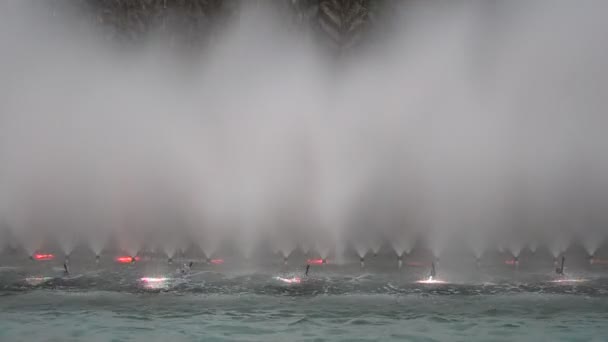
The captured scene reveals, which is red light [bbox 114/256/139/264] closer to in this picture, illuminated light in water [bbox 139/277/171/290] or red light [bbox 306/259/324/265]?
illuminated light in water [bbox 139/277/171/290]

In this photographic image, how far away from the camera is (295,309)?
34.0 feet

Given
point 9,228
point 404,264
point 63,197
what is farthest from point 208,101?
point 404,264

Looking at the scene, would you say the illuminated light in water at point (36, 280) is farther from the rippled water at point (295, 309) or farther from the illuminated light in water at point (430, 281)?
the illuminated light in water at point (430, 281)

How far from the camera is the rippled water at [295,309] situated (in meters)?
9.11

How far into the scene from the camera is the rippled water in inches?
359

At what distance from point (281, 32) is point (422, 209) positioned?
30.3ft

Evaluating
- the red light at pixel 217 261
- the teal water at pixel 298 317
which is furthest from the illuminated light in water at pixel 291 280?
the red light at pixel 217 261

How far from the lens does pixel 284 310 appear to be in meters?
10.3

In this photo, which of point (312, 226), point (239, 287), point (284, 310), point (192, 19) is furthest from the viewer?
point (192, 19)

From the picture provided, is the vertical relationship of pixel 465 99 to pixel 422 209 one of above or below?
above

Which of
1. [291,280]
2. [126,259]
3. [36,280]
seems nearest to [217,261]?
[126,259]

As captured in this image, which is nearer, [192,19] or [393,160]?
[393,160]

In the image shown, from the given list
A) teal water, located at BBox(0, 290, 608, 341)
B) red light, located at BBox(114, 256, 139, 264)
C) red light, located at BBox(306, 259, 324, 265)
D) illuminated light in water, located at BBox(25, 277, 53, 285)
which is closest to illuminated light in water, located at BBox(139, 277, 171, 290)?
teal water, located at BBox(0, 290, 608, 341)

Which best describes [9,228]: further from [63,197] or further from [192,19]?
[192,19]
